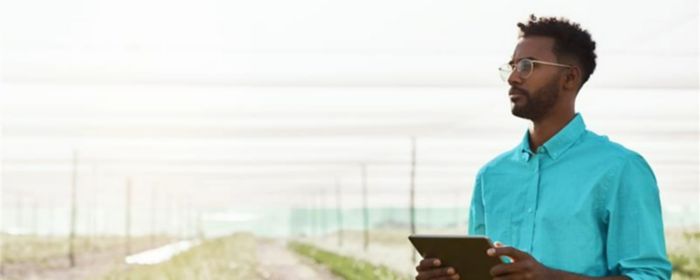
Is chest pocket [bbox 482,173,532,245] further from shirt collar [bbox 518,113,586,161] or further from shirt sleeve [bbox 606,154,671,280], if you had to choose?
shirt sleeve [bbox 606,154,671,280]

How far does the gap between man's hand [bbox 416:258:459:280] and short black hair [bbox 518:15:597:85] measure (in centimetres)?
59

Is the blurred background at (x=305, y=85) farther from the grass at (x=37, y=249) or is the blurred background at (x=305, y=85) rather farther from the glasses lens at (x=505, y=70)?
the glasses lens at (x=505, y=70)

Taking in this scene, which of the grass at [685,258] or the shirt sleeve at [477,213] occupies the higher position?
the shirt sleeve at [477,213]

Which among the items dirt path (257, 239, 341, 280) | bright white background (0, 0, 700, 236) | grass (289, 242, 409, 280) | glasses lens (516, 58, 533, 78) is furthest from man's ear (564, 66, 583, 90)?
dirt path (257, 239, 341, 280)

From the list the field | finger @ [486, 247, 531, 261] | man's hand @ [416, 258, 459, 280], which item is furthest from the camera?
the field

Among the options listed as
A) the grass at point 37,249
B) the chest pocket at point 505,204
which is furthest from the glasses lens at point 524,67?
the grass at point 37,249

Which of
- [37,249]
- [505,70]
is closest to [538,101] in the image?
[505,70]

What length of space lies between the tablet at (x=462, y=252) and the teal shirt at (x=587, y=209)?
17 centimetres

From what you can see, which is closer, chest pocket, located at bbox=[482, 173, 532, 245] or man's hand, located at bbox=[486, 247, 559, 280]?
man's hand, located at bbox=[486, 247, 559, 280]

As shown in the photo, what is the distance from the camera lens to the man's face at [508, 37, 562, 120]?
261cm

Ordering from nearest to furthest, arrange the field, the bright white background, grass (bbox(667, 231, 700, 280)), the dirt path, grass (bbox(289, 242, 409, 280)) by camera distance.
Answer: the bright white background
grass (bbox(667, 231, 700, 280))
the field
grass (bbox(289, 242, 409, 280))
the dirt path

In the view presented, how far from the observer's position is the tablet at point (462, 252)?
2418mm

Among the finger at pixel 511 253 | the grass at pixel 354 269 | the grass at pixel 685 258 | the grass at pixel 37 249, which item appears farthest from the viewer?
the grass at pixel 37 249

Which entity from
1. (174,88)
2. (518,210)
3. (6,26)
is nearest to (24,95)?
(174,88)
